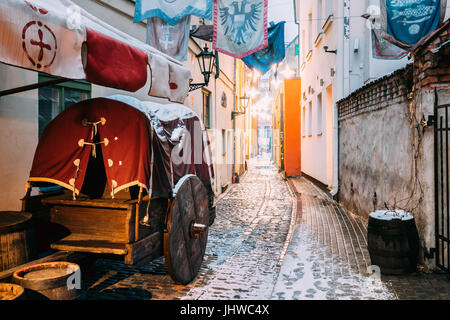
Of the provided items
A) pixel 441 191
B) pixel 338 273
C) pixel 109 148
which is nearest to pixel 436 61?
pixel 441 191

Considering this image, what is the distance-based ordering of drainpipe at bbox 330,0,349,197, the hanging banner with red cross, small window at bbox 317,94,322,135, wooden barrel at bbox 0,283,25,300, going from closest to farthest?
the hanging banner with red cross, wooden barrel at bbox 0,283,25,300, drainpipe at bbox 330,0,349,197, small window at bbox 317,94,322,135

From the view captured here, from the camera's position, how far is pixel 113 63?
314 centimetres

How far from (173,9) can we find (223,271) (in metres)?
5.10

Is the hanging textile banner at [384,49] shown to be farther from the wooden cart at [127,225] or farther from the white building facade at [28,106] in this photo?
the wooden cart at [127,225]

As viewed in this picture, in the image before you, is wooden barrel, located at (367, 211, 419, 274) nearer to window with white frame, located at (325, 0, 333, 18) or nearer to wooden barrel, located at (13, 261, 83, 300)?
wooden barrel, located at (13, 261, 83, 300)

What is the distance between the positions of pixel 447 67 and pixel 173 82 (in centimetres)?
362

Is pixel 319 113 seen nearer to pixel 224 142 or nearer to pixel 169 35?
pixel 224 142

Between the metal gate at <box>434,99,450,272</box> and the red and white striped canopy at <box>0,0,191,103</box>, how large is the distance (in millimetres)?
3763

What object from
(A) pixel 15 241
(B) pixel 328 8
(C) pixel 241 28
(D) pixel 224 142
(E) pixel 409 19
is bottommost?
(A) pixel 15 241

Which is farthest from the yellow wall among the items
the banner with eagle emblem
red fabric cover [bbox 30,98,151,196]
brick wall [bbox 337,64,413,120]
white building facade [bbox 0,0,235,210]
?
red fabric cover [bbox 30,98,151,196]

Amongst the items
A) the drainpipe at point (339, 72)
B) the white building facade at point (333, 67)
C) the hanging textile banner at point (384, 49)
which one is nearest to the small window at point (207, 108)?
the white building facade at point (333, 67)

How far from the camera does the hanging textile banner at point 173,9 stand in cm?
674

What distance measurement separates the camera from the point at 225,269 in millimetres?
5039

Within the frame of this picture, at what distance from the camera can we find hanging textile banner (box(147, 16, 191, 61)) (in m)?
7.07
